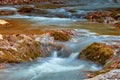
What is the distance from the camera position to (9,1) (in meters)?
29.3

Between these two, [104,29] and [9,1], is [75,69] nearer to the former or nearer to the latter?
[104,29]

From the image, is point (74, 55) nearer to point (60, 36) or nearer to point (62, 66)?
point (62, 66)

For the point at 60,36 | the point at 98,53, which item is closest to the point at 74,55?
the point at 98,53

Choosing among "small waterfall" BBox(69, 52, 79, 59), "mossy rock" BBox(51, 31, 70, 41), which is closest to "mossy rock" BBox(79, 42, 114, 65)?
"small waterfall" BBox(69, 52, 79, 59)

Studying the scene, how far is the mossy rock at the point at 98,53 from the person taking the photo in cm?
959

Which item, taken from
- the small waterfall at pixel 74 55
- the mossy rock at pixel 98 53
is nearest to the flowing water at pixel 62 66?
the small waterfall at pixel 74 55

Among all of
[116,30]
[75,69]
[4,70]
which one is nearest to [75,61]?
[75,69]

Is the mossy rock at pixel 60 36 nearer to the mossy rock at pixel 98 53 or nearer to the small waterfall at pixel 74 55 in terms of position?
the small waterfall at pixel 74 55

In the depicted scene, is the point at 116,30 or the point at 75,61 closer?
the point at 75,61

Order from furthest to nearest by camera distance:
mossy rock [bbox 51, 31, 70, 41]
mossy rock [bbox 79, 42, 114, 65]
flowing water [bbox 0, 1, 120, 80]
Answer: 1. mossy rock [bbox 51, 31, 70, 41]
2. mossy rock [bbox 79, 42, 114, 65]
3. flowing water [bbox 0, 1, 120, 80]

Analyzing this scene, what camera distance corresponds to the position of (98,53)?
984 centimetres

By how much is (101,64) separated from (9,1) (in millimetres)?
21184

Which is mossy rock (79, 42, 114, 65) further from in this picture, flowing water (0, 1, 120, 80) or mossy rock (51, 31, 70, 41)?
mossy rock (51, 31, 70, 41)

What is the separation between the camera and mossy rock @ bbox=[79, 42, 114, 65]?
378 inches
